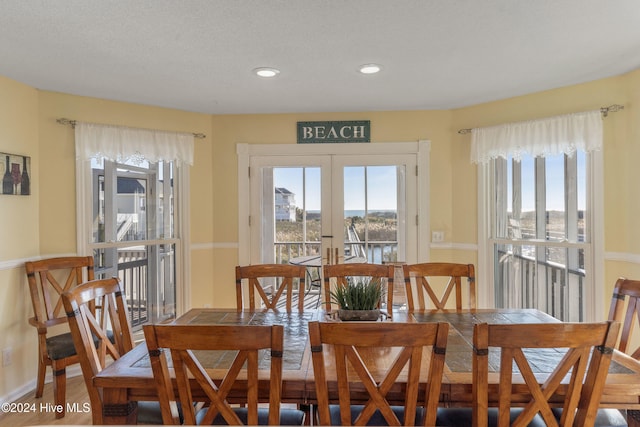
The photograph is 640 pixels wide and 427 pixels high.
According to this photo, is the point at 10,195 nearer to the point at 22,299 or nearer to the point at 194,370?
the point at 22,299

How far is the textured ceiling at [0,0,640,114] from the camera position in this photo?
6.17 feet

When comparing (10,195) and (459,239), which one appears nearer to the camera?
(10,195)

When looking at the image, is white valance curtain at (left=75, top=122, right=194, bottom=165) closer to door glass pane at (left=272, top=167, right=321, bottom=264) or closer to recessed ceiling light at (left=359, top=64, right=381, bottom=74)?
door glass pane at (left=272, top=167, right=321, bottom=264)

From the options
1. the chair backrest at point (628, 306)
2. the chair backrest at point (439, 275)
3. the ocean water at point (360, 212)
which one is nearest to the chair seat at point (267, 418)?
the chair backrest at point (439, 275)

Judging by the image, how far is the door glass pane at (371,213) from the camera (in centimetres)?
386

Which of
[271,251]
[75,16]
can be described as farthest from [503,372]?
[271,251]

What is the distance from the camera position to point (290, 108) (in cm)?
368

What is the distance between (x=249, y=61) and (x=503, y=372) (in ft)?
7.52

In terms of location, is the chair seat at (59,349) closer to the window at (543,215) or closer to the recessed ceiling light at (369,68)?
the recessed ceiling light at (369,68)

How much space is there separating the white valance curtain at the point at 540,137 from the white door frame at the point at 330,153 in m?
0.52

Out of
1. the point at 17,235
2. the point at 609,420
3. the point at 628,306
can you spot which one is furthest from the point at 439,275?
the point at 17,235

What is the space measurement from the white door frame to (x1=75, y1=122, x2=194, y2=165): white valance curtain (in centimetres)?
55

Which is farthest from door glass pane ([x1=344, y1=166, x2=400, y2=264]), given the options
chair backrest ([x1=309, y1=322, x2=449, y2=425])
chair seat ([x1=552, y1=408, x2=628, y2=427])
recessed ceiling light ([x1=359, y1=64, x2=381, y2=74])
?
chair backrest ([x1=309, y1=322, x2=449, y2=425])

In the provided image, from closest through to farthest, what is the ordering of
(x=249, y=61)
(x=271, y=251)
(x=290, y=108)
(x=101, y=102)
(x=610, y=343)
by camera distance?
(x=610, y=343) → (x=249, y=61) → (x=101, y=102) → (x=290, y=108) → (x=271, y=251)
